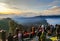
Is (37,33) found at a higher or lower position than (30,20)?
lower

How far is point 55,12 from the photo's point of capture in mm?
1690

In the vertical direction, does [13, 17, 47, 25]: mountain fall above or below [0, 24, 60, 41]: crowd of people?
above

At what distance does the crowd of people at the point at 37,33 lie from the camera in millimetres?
1621

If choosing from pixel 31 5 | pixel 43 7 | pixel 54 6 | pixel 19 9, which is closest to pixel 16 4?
pixel 19 9

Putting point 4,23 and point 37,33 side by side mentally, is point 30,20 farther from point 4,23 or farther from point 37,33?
point 4,23

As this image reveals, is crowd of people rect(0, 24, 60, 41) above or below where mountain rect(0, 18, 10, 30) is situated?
below

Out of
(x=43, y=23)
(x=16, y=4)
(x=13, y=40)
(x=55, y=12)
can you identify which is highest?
(x=16, y=4)

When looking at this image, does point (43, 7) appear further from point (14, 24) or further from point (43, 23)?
point (14, 24)

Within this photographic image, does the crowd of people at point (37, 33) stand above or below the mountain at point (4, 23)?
below

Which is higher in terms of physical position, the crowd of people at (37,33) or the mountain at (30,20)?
the mountain at (30,20)

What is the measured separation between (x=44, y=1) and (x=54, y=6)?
13 centimetres

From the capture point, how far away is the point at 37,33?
64.8 inches

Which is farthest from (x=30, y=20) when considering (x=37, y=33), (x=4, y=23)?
(x=4, y=23)

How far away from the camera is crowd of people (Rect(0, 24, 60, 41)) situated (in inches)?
63.8
